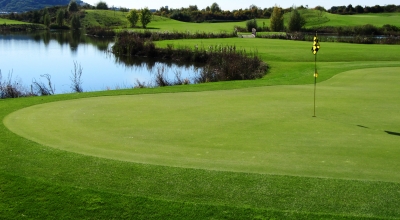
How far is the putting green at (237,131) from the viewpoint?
24.2ft

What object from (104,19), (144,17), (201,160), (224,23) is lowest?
(201,160)

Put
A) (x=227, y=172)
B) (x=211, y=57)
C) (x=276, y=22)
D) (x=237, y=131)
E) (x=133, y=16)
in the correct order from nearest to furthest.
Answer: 1. (x=227, y=172)
2. (x=237, y=131)
3. (x=211, y=57)
4. (x=276, y=22)
5. (x=133, y=16)

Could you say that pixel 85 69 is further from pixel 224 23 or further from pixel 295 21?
pixel 224 23

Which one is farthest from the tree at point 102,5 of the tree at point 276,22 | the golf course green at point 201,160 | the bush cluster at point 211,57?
the golf course green at point 201,160

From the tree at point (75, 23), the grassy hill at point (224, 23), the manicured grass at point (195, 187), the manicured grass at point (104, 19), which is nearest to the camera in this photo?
the manicured grass at point (195, 187)

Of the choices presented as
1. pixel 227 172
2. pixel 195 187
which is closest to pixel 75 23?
pixel 227 172

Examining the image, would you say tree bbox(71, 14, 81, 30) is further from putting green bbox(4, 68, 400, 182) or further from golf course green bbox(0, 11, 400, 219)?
golf course green bbox(0, 11, 400, 219)

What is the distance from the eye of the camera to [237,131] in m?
9.20

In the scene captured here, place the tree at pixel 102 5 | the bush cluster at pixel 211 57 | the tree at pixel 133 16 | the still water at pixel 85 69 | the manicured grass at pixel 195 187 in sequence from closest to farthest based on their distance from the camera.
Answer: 1. the manicured grass at pixel 195 187
2. the bush cluster at pixel 211 57
3. the still water at pixel 85 69
4. the tree at pixel 133 16
5. the tree at pixel 102 5

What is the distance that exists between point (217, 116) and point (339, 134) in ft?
9.30

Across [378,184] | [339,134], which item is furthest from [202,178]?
[339,134]

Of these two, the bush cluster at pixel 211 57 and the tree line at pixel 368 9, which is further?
the tree line at pixel 368 9

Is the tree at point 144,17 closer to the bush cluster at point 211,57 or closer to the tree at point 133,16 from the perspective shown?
the tree at point 133,16

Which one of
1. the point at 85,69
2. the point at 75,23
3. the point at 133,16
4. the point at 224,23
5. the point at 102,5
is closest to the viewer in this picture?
the point at 85,69
